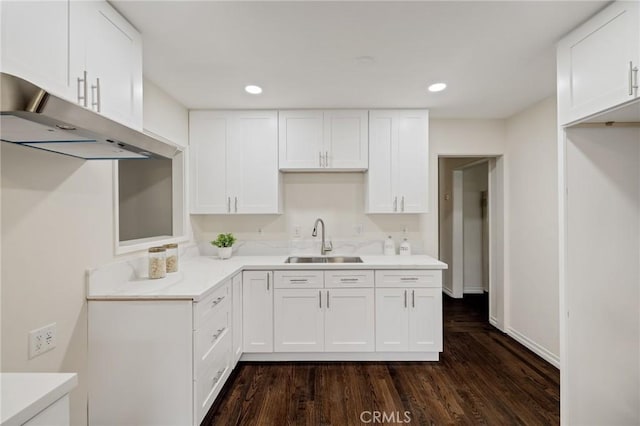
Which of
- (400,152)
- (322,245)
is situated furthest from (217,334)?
(400,152)

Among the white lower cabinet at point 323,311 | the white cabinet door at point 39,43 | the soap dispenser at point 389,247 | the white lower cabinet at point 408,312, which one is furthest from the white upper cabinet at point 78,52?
the soap dispenser at point 389,247

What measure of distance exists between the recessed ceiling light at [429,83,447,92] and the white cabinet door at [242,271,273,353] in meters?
2.20

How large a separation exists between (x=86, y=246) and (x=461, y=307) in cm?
463

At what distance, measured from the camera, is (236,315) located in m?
2.73

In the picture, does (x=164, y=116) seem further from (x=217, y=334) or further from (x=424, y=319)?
(x=424, y=319)

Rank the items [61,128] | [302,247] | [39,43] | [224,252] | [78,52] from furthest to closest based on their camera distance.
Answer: [302,247] < [224,252] < [78,52] < [39,43] < [61,128]

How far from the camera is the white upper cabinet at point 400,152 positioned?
10.6 feet

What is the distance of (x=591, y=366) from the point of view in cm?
189

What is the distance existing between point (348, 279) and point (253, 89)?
6.29ft

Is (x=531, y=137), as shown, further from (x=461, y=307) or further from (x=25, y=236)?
(x=25, y=236)

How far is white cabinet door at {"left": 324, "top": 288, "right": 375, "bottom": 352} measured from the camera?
2887 millimetres

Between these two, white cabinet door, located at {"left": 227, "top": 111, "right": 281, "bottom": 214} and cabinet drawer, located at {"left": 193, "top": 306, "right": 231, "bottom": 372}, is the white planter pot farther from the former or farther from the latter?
cabinet drawer, located at {"left": 193, "top": 306, "right": 231, "bottom": 372}

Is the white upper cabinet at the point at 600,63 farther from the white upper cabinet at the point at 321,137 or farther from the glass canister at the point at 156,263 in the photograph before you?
the glass canister at the point at 156,263

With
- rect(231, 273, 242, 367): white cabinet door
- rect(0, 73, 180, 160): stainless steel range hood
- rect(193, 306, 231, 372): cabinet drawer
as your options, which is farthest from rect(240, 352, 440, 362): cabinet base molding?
rect(0, 73, 180, 160): stainless steel range hood
